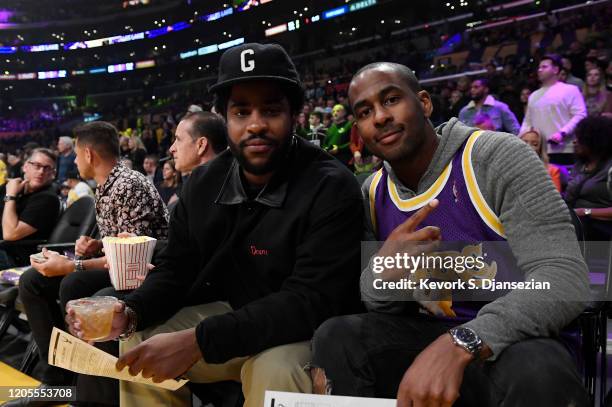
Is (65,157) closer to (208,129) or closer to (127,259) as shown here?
(208,129)

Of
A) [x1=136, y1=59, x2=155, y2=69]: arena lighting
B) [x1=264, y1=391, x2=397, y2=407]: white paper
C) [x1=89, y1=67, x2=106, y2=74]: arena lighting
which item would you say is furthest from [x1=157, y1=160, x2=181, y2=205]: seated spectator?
[x1=89, y1=67, x2=106, y2=74]: arena lighting

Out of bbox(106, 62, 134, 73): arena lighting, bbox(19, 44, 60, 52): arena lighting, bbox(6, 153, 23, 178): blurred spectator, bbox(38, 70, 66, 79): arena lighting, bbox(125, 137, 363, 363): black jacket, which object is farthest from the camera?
bbox(38, 70, 66, 79): arena lighting

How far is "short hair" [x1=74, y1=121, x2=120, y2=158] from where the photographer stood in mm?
2922

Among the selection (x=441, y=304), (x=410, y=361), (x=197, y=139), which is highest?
(x=197, y=139)

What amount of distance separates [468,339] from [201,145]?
79.6 inches

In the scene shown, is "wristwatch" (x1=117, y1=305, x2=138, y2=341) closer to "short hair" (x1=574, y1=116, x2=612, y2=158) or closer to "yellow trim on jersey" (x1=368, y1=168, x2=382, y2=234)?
"yellow trim on jersey" (x1=368, y1=168, x2=382, y2=234)

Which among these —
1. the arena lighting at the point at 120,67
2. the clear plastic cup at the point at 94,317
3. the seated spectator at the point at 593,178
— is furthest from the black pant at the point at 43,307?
the arena lighting at the point at 120,67

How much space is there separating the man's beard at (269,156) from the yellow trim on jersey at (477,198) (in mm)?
539

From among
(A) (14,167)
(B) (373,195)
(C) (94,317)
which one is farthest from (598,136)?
(A) (14,167)

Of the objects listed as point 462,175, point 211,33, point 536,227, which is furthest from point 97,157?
point 211,33

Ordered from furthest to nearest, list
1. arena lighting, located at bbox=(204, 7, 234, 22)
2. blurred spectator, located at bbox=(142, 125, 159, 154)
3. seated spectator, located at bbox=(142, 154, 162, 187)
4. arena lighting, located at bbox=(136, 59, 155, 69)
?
arena lighting, located at bbox=(136, 59, 155, 69), arena lighting, located at bbox=(204, 7, 234, 22), blurred spectator, located at bbox=(142, 125, 159, 154), seated spectator, located at bbox=(142, 154, 162, 187)

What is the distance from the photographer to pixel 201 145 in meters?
2.87

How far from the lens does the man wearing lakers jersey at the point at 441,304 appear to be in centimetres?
112

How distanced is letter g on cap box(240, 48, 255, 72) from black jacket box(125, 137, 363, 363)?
295 millimetres
